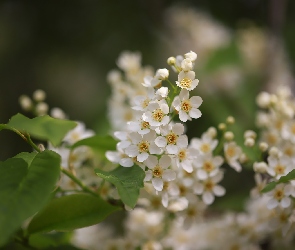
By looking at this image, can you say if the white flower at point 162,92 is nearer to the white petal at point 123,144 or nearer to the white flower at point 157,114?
the white flower at point 157,114

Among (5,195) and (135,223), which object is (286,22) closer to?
(135,223)

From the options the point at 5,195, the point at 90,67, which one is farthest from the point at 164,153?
the point at 90,67

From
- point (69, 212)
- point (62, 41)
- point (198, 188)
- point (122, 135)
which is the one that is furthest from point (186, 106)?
point (62, 41)

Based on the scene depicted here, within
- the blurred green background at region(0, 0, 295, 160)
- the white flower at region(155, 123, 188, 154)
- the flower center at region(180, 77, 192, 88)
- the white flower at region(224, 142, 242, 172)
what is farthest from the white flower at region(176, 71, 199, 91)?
the blurred green background at region(0, 0, 295, 160)

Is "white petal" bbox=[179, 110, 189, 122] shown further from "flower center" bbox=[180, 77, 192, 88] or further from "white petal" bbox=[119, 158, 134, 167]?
"white petal" bbox=[119, 158, 134, 167]

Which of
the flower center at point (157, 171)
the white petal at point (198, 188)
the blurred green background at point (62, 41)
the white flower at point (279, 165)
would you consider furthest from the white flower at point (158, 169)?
the blurred green background at point (62, 41)
